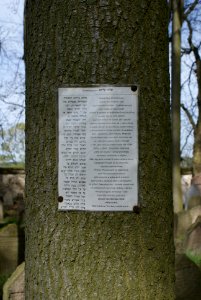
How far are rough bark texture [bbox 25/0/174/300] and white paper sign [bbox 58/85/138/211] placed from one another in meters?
0.03

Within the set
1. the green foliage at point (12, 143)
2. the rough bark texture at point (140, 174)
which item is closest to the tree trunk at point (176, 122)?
the green foliage at point (12, 143)

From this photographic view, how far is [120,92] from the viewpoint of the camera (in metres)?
1.93

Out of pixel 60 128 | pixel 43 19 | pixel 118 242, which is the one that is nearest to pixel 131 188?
pixel 118 242

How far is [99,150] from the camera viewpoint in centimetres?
191

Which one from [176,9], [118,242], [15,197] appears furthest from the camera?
[15,197]

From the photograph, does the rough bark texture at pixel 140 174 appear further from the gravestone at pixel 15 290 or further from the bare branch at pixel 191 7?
the bare branch at pixel 191 7

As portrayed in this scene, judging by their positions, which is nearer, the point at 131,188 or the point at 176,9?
the point at 131,188

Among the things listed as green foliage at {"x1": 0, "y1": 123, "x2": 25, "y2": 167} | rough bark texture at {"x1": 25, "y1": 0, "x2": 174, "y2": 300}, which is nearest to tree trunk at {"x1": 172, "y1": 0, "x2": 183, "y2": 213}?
green foliage at {"x1": 0, "y1": 123, "x2": 25, "y2": 167}

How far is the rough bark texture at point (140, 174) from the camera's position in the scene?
1.91 m

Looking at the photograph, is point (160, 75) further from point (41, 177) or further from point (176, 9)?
point (176, 9)

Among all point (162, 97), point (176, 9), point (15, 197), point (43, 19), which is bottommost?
point (15, 197)

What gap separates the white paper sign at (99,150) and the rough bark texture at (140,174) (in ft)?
0.11

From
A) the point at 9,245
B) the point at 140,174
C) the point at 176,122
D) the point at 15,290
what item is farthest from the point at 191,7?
the point at 140,174

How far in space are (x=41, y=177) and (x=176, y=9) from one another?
1417 centimetres
